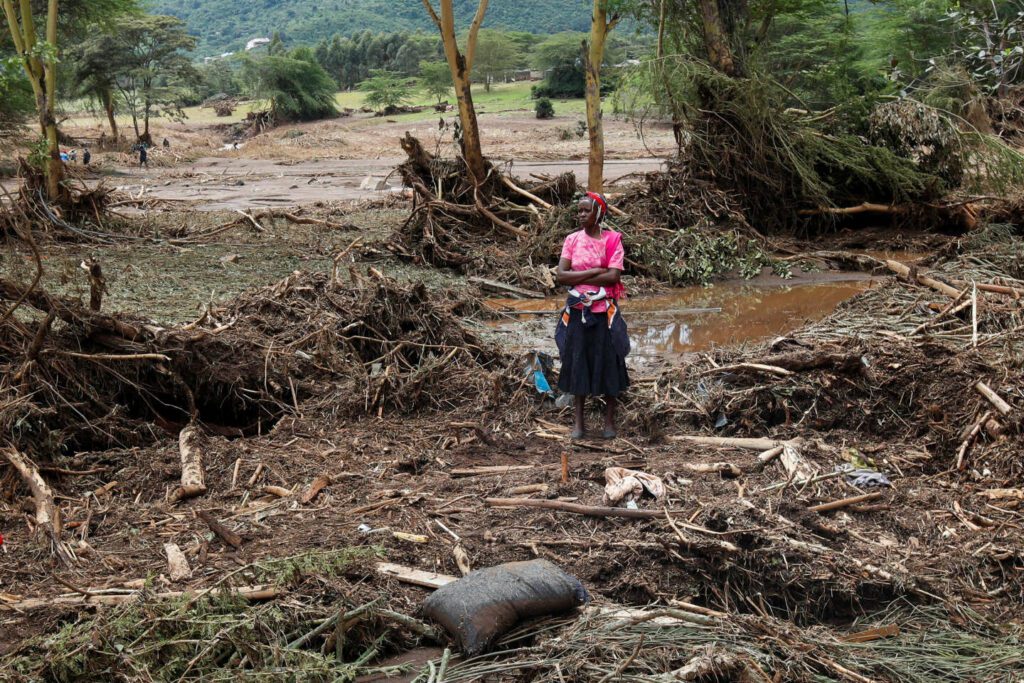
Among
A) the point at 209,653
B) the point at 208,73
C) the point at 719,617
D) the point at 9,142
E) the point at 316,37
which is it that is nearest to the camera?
the point at 209,653

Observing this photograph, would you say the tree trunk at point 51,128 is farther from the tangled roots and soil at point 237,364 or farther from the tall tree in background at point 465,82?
the tangled roots and soil at point 237,364

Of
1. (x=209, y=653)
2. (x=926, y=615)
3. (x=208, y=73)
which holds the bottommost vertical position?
(x=926, y=615)

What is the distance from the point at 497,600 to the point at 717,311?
7.38 metres

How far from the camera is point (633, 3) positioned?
14727 mm

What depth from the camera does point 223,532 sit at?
4805 millimetres

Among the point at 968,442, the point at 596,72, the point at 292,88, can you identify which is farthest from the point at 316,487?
the point at 292,88

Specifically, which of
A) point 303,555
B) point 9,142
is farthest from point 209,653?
point 9,142

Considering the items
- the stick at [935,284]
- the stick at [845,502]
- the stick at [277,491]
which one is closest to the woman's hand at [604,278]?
the stick at [845,502]

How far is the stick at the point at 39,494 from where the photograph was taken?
4926 mm

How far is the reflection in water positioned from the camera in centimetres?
960

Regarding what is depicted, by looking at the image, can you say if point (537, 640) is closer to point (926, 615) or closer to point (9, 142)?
point (926, 615)

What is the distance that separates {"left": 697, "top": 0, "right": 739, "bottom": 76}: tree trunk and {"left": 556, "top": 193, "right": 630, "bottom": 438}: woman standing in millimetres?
8674

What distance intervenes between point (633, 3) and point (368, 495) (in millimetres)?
11154

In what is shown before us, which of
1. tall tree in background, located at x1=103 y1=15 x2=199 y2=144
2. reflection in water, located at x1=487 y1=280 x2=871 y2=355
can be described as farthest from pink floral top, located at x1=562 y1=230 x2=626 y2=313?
tall tree in background, located at x1=103 y1=15 x2=199 y2=144
